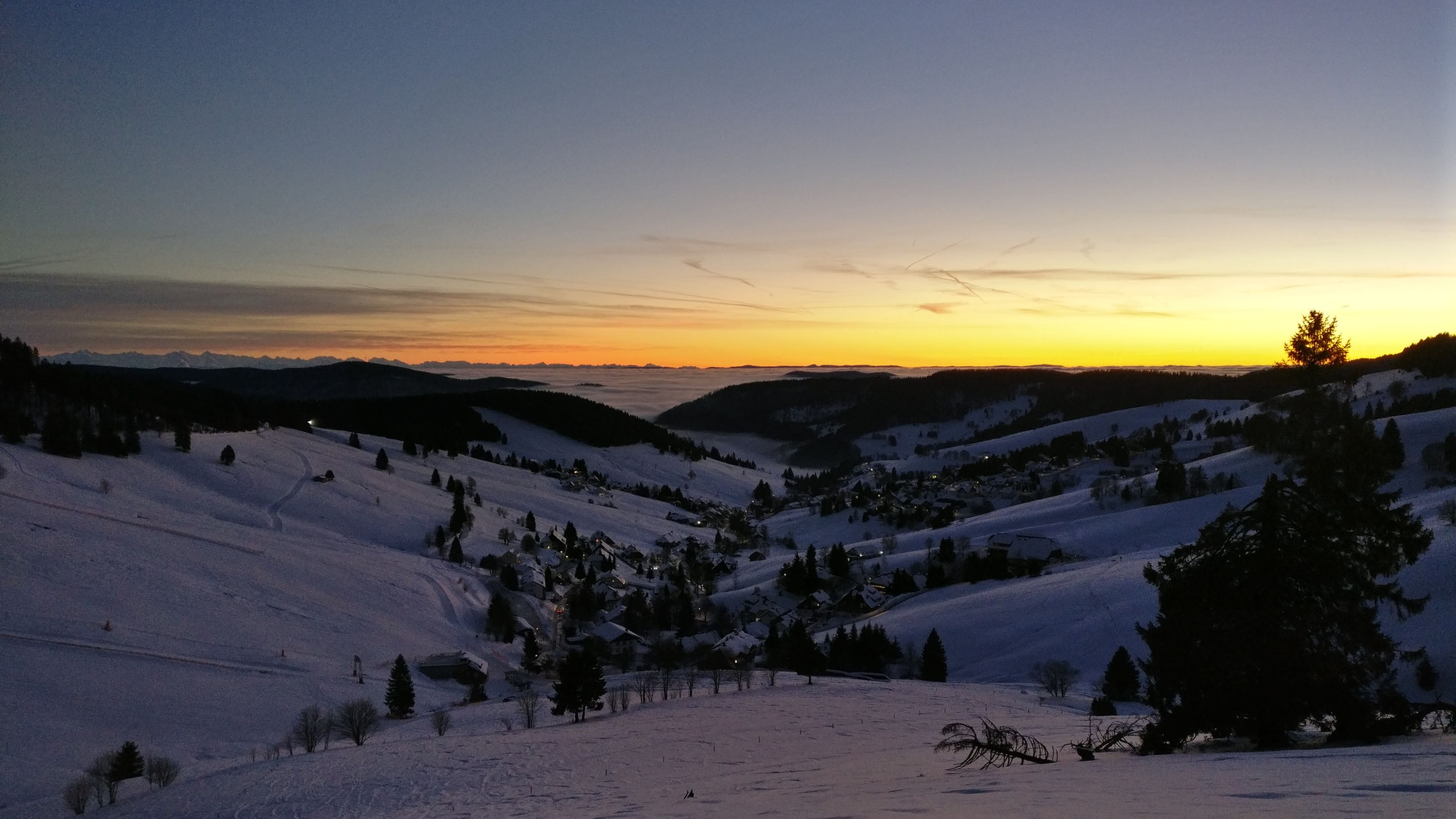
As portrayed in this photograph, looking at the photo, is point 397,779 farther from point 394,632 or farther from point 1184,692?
point 394,632

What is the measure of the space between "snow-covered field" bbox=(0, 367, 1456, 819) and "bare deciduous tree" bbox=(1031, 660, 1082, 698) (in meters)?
1.11

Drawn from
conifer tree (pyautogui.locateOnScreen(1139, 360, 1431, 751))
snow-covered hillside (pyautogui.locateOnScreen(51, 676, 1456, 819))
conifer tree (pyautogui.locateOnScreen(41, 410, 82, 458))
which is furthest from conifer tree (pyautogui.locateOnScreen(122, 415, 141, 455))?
conifer tree (pyautogui.locateOnScreen(1139, 360, 1431, 751))

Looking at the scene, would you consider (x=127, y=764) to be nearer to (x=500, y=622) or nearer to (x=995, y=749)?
(x=995, y=749)

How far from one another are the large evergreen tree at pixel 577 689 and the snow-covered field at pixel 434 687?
6.66ft

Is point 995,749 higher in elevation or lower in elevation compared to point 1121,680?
higher

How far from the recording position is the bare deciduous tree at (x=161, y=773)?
2580cm

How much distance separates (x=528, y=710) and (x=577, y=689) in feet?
7.39

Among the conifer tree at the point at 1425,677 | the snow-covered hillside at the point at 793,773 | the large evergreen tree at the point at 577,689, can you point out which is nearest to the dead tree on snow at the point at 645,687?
the snow-covered hillside at the point at 793,773

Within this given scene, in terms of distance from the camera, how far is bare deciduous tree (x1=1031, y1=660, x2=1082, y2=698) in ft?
126

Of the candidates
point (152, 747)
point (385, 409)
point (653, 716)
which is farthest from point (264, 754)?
point (385, 409)

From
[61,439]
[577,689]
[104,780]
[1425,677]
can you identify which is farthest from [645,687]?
[61,439]

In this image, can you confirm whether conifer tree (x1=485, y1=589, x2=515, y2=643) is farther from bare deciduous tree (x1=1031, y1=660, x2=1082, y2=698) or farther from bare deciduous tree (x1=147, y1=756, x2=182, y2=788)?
bare deciduous tree (x1=1031, y1=660, x2=1082, y2=698)

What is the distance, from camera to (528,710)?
33.9 metres

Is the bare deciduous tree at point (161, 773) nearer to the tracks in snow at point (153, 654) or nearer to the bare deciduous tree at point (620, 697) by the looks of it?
the tracks in snow at point (153, 654)
